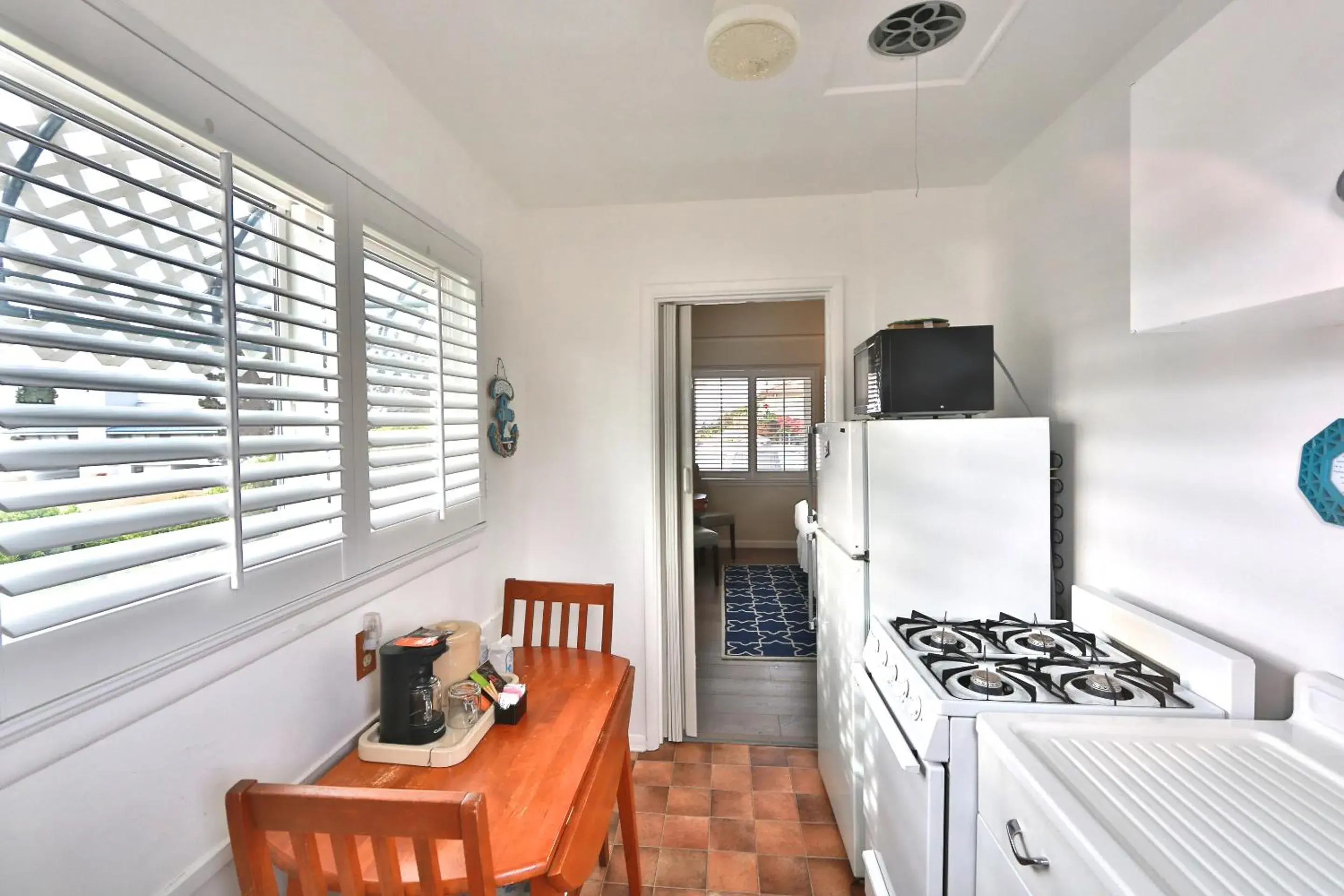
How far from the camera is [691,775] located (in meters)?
2.35

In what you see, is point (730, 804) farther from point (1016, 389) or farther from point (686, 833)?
point (1016, 389)

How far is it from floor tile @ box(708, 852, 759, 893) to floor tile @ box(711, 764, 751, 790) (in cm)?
36

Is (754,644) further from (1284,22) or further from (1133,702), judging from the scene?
(1284,22)

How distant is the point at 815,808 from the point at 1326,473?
1.91 meters

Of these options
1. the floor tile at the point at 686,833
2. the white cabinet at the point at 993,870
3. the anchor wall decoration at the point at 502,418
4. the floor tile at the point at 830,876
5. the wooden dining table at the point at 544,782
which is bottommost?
the floor tile at the point at 830,876

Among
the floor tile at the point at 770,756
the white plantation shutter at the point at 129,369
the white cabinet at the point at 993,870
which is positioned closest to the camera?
the white plantation shutter at the point at 129,369

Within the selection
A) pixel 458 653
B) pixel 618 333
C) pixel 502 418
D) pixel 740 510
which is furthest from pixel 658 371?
pixel 740 510

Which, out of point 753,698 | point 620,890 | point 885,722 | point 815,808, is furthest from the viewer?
point 753,698

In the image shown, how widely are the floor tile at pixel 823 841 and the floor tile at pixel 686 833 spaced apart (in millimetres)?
365

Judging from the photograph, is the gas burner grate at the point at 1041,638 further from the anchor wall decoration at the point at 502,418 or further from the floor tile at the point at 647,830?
the anchor wall decoration at the point at 502,418

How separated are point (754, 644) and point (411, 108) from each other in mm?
3449

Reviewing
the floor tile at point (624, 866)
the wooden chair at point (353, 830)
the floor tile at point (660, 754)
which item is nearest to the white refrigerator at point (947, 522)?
the floor tile at point (624, 866)

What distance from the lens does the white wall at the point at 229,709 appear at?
75cm

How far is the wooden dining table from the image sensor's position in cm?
98
